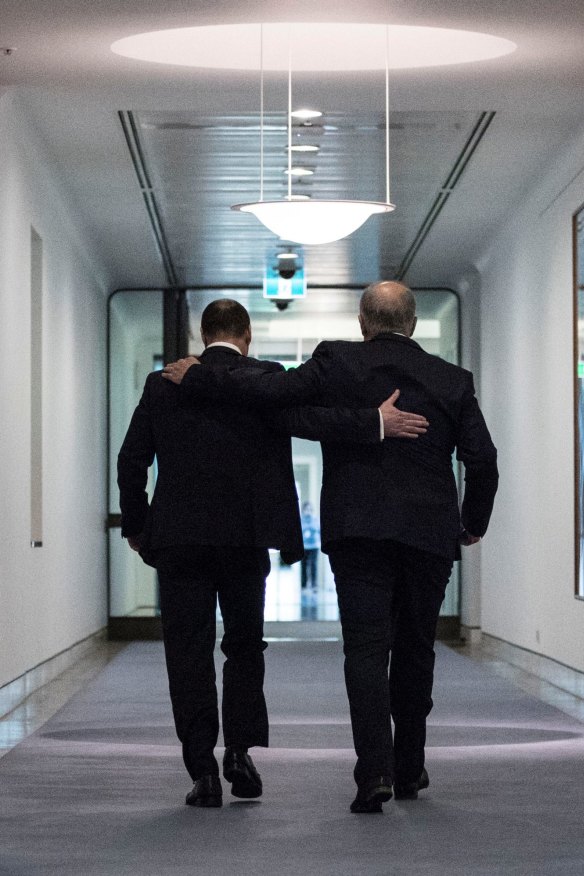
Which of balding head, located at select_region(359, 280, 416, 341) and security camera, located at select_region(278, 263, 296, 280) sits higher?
security camera, located at select_region(278, 263, 296, 280)

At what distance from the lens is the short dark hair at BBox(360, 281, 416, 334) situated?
190 inches

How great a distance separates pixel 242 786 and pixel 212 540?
780 mm

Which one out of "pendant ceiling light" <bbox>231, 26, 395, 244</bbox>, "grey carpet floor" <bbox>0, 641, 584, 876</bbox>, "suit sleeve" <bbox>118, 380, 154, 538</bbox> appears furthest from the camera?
"pendant ceiling light" <bbox>231, 26, 395, 244</bbox>

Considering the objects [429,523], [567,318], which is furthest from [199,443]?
[567,318]

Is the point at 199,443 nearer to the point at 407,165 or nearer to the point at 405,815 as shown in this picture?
the point at 405,815

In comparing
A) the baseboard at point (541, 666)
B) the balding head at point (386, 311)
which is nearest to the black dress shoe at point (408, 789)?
the balding head at point (386, 311)

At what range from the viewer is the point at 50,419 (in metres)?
11.0

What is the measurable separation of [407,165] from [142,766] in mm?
5690

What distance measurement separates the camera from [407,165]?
10547mm

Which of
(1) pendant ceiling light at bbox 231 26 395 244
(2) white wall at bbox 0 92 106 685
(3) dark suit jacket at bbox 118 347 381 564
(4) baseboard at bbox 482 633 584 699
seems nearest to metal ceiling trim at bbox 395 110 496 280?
(1) pendant ceiling light at bbox 231 26 395 244

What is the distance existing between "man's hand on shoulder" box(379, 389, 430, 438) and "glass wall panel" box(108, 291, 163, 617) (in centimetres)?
1119

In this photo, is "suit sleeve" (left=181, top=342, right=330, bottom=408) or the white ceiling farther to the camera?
the white ceiling

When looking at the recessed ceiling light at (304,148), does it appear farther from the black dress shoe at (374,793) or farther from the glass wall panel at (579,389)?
the black dress shoe at (374,793)

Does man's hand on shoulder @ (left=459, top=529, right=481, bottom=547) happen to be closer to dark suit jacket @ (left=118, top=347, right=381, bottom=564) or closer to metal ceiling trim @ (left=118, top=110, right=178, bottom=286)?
dark suit jacket @ (left=118, top=347, right=381, bottom=564)
